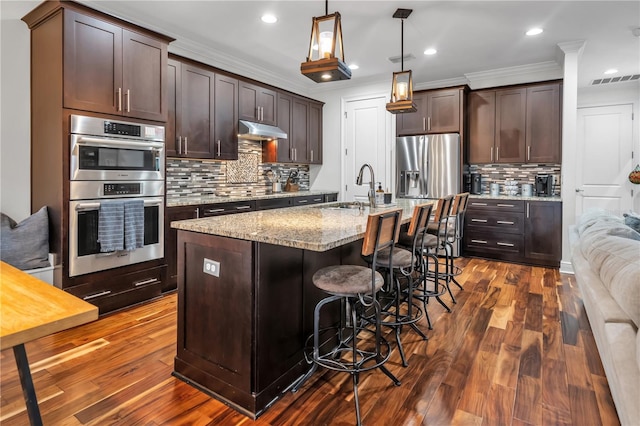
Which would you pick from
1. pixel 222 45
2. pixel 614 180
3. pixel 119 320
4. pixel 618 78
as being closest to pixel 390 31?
pixel 222 45

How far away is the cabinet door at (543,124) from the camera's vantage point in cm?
493

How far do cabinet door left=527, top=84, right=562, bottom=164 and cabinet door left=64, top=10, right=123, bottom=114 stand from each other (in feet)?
16.4

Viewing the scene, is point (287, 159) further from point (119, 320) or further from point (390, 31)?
point (119, 320)

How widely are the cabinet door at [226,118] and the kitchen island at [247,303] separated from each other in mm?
2514

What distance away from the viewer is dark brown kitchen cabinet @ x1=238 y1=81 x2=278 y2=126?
475cm

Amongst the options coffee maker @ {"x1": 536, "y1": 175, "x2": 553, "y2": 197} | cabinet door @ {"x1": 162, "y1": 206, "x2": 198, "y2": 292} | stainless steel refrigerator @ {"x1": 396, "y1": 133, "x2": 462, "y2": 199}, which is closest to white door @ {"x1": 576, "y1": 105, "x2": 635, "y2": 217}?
coffee maker @ {"x1": 536, "y1": 175, "x2": 553, "y2": 197}

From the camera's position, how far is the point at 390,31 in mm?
3957

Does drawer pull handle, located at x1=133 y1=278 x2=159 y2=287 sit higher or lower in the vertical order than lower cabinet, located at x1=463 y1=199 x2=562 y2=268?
lower

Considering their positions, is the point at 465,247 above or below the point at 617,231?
below

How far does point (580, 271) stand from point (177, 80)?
3981 millimetres

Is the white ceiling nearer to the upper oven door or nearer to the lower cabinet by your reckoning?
the upper oven door

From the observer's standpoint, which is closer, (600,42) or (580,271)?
(580,271)

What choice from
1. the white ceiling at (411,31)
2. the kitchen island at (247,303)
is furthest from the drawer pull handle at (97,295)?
the white ceiling at (411,31)

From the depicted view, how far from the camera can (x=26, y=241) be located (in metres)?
2.83
